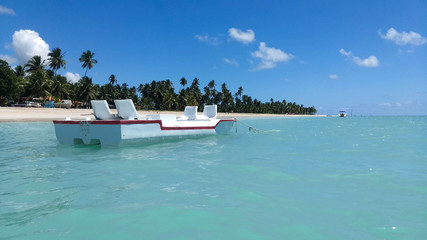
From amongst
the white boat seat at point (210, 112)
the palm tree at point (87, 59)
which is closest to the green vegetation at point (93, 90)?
the palm tree at point (87, 59)

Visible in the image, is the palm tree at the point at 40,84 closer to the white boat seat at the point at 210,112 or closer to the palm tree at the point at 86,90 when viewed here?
the palm tree at the point at 86,90

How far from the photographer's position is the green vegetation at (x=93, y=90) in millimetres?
56547

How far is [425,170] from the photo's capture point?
24.9 feet

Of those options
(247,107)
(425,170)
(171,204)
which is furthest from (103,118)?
(247,107)

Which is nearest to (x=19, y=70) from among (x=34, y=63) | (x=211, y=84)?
(x=34, y=63)

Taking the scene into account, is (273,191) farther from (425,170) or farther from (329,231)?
(425,170)

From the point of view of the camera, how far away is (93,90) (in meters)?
70.1

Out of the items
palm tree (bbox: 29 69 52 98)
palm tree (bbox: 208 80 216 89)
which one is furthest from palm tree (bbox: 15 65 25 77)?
palm tree (bbox: 208 80 216 89)

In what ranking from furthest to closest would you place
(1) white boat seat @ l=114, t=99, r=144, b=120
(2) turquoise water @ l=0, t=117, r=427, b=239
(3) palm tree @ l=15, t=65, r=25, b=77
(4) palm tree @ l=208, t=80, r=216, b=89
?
(4) palm tree @ l=208, t=80, r=216, b=89, (3) palm tree @ l=15, t=65, r=25, b=77, (1) white boat seat @ l=114, t=99, r=144, b=120, (2) turquoise water @ l=0, t=117, r=427, b=239

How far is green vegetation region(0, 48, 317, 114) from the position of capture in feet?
186

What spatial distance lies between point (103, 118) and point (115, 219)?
29.4ft

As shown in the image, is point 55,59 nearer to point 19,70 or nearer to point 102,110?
point 19,70

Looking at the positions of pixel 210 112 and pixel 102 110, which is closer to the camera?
pixel 102 110

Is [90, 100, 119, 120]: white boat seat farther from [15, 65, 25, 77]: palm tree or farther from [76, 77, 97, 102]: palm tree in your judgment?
[15, 65, 25, 77]: palm tree
